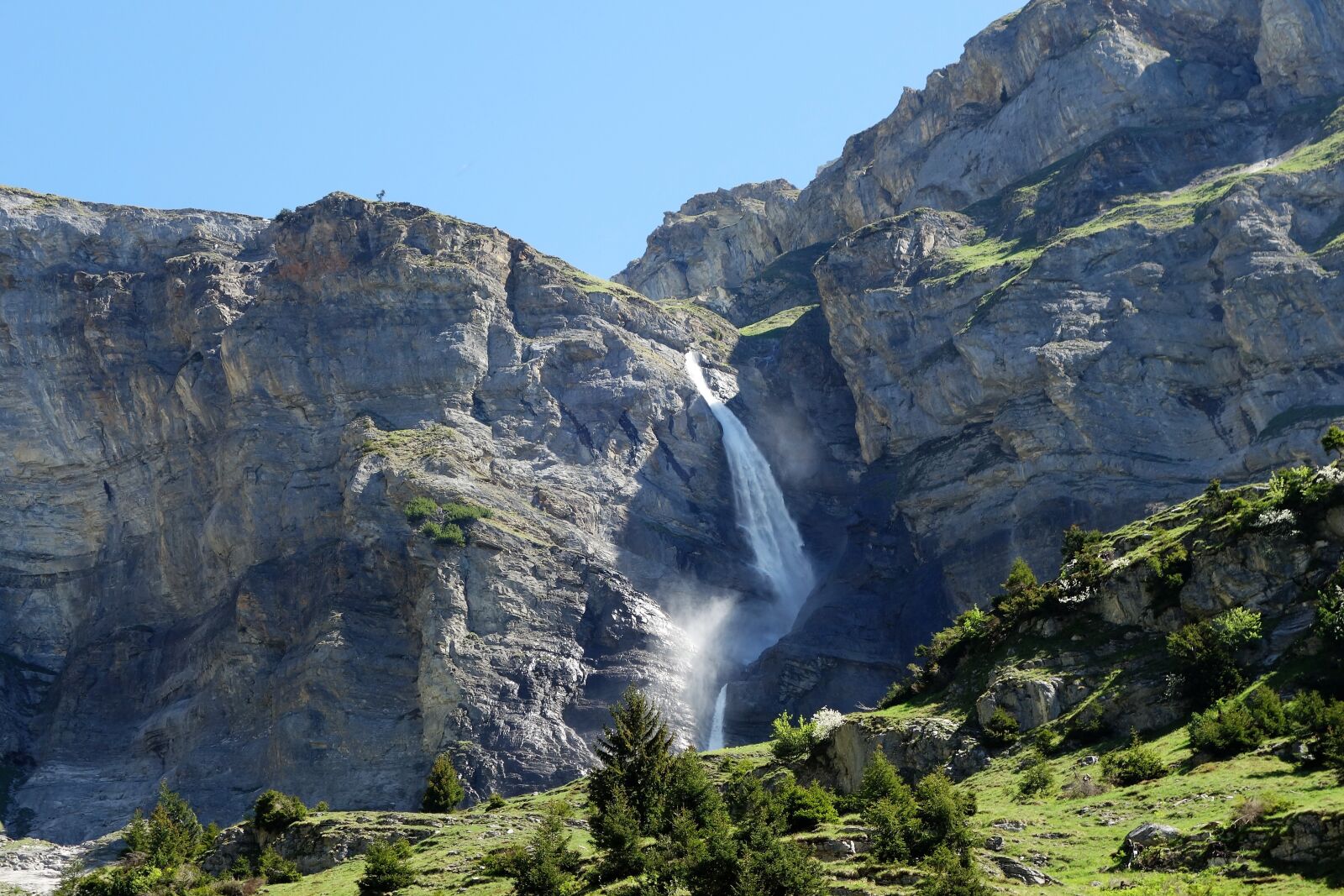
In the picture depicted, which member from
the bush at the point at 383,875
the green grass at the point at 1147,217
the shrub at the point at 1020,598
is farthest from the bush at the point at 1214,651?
the green grass at the point at 1147,217

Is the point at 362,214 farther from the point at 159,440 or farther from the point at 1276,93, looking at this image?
the point at 1276,93

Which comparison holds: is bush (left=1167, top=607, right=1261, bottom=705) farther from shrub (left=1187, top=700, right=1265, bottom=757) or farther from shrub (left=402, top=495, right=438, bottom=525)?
shrub (left=402, top=495, right=438, bottom=525)

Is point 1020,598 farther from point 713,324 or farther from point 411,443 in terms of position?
point 713,324

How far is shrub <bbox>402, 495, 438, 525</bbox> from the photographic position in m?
91.0

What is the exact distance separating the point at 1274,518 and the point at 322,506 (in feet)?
215

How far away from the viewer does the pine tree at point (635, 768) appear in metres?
44.4

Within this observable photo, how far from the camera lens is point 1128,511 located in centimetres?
8569

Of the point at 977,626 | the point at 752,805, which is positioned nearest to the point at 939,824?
the point at 752,805

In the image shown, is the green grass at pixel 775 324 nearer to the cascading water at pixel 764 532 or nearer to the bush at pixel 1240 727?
the cascading water at pixel 764 532

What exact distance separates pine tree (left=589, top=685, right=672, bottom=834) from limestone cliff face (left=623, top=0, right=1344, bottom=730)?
131 ft

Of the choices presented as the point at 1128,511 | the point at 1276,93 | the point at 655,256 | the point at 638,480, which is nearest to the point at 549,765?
the point at 638,480

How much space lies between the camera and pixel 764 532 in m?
107

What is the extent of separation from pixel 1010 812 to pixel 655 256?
143 m

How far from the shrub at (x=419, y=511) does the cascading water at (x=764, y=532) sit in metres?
22.0
